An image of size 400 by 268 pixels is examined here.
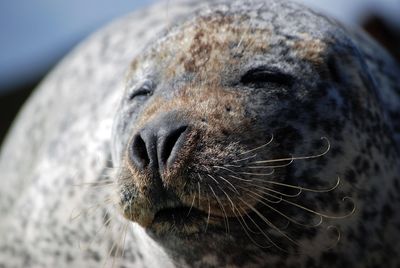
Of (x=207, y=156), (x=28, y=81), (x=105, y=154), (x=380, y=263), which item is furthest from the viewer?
(x=28, y=81)

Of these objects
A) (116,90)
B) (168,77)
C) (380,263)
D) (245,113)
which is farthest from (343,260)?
(116,90)

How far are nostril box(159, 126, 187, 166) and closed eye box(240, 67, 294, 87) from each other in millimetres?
439

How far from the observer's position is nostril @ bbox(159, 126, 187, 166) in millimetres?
3584

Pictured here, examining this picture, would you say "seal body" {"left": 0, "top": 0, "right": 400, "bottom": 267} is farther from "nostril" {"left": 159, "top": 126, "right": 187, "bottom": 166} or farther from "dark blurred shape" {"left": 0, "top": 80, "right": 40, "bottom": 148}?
"dark blurred shape" {"left": 0, "top": 80, "right": 40, "bottom": 148}

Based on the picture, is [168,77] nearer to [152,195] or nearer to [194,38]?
[194,38]

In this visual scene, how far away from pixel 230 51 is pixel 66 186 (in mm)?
1645

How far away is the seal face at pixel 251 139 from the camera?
3.65 meters

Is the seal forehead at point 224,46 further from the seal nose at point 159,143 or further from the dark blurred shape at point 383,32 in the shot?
the dark blurred shape at point 383,32

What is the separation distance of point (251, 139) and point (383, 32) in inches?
224

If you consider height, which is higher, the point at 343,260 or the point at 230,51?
the point at 230,51

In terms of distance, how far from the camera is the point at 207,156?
11.9ft

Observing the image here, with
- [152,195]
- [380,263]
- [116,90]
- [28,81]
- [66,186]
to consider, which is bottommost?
[28,81]

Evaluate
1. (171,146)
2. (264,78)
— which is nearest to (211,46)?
(264,78)

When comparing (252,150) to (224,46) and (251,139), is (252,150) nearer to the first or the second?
(251,139)
